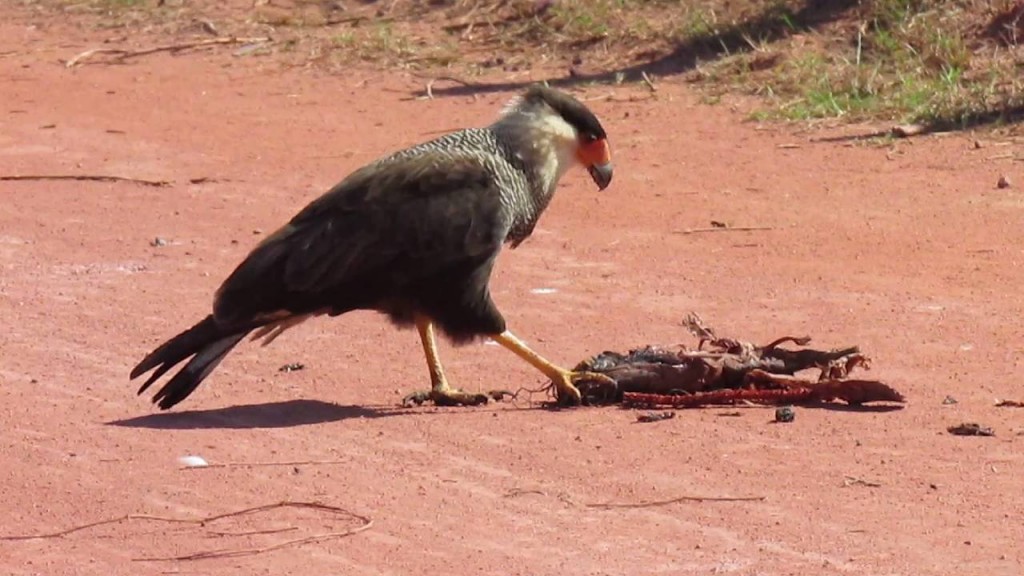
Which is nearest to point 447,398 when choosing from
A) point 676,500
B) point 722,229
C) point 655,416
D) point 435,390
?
point 435,390

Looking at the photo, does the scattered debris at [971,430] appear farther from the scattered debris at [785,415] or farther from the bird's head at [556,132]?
the bird's head at [556,132]

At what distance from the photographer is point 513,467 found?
20.0 feet

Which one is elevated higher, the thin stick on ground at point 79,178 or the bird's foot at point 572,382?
the bird's foot at point 572,382

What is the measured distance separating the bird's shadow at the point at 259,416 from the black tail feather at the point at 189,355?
11 cm

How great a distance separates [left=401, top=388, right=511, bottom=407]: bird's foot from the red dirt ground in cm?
9

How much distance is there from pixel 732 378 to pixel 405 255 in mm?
1182

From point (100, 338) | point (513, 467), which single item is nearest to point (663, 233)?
point (100, 338)

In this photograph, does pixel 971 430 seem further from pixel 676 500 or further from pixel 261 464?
pixel 261 464

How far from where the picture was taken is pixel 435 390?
23.1 ft

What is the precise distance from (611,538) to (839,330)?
8.76ft

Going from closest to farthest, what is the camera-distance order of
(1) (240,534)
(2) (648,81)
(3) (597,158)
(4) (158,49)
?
(1) (240,534) < (3) (597,158) < (2) (648,81) < (4) (158,49)

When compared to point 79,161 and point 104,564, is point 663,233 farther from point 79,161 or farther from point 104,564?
point 104,564

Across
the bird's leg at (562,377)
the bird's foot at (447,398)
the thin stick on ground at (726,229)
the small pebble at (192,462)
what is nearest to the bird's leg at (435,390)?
the bird's foot at (447,398)

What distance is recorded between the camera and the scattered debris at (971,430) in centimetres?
627
